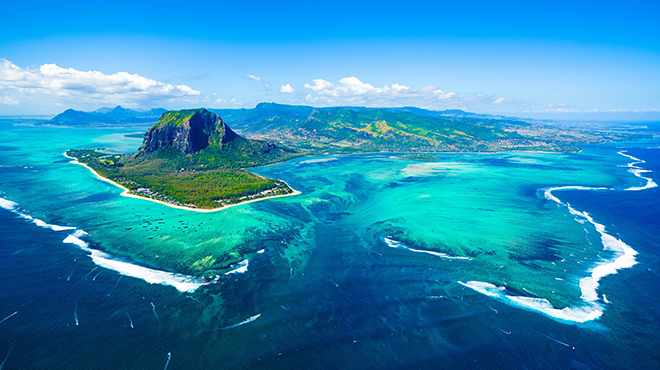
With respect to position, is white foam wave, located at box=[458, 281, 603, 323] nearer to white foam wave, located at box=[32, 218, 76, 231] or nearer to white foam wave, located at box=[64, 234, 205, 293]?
white foam wave, located at box=[64, 234, 205, 293]

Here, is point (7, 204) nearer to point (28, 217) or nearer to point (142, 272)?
point (28, 217)

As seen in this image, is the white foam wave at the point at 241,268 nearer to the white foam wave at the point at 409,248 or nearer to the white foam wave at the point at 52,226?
the white foam wave at the point at 409,248

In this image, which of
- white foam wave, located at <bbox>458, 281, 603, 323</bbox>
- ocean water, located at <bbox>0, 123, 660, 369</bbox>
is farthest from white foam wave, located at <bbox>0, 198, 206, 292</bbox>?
white foam wave, located at <bbox>458, 281, 603, 323</bbox>

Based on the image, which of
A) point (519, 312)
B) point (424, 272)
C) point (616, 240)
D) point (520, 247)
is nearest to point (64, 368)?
point (424, 272)

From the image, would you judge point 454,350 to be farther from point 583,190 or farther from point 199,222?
point 583,190

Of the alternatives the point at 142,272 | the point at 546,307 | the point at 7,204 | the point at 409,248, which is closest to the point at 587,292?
the point at 546,307

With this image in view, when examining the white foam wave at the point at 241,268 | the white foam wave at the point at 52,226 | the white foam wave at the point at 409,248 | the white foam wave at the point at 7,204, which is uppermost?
the white foam wave at the point at 7,204

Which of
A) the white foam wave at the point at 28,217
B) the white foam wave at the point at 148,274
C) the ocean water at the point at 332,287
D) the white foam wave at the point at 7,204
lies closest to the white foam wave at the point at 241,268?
the ocean water at the point at 332,287
